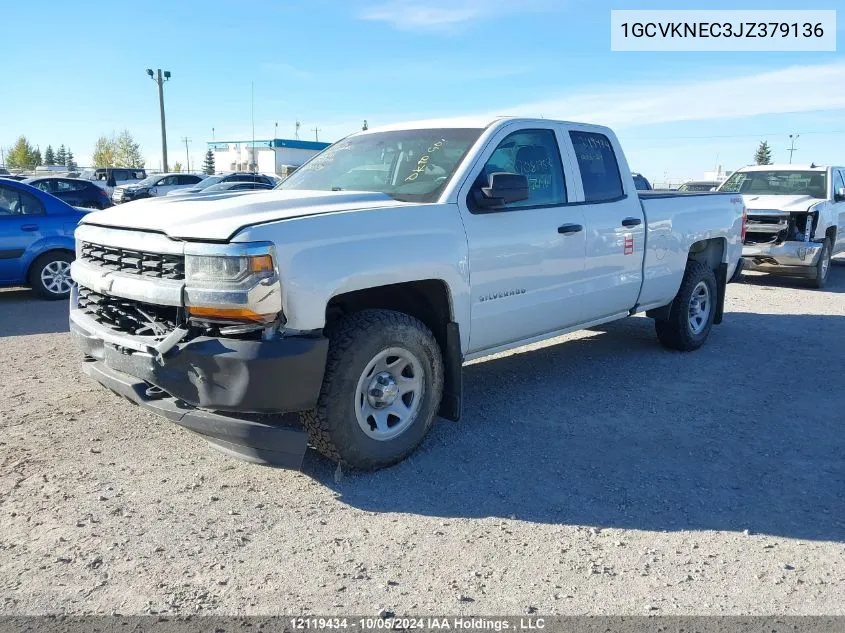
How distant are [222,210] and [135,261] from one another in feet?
1.77

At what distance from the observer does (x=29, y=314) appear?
27.5 feet

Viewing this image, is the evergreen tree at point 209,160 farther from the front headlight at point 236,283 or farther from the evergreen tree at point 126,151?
the front headlight at point 236,283

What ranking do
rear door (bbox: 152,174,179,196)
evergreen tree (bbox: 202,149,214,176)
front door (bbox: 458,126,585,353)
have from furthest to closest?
evergreen tree (bbox: 202,149,214,176) → rear door (bbox: 152,174,179,196) → front door (bbox: 458,126,585,353)

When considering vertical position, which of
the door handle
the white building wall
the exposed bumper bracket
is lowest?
the exposed bumper bracket

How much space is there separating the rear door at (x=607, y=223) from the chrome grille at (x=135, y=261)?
296 centimetres

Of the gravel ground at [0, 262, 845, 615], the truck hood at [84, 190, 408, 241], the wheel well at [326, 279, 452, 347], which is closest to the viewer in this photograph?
the gravel ground at [0, 262, 845, 615]

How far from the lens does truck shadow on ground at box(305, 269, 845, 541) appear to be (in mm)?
3672

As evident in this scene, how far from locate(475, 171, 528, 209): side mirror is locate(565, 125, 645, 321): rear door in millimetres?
1038

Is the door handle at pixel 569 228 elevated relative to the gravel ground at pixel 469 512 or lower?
elevated

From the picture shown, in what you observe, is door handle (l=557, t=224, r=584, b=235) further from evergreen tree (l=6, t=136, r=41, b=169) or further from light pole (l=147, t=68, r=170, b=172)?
evergreen tree (l=6, t=136, r=41, b=169)

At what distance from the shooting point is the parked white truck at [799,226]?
10945 millimetres

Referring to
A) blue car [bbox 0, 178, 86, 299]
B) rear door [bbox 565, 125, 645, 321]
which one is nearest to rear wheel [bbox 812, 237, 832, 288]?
rear door [bbox 565, 125, 645, 321]

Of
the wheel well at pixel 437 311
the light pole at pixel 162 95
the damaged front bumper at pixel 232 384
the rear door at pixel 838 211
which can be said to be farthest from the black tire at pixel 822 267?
the light pole at pixel 162 95

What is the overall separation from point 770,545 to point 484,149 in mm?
2739
